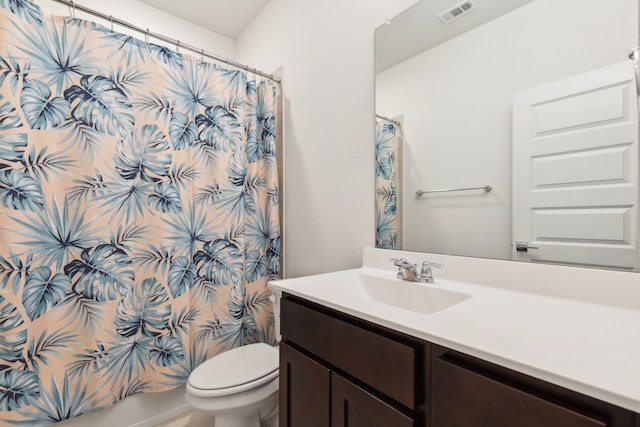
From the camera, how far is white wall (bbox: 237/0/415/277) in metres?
1.36

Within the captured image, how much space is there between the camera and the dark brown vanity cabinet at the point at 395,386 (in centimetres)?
45

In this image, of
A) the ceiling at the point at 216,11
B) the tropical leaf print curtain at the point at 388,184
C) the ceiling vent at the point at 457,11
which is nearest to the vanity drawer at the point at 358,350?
the tropical leaf print curtain at the point at 388,184

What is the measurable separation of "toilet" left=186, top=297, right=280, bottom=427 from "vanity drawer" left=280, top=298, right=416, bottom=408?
1.41 feet

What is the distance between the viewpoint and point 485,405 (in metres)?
0.51

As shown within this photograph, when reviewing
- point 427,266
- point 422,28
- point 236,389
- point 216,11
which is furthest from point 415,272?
point 216,11

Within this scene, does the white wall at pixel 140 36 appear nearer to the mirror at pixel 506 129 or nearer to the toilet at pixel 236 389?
the toilet at pixel 236 389

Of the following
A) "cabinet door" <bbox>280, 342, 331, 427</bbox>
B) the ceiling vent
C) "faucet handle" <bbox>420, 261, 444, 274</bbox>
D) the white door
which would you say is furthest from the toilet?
the ceiling vent

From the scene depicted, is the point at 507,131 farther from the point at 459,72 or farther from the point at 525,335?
A: the point at 525,335

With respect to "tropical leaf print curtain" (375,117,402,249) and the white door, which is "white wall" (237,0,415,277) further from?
the white door

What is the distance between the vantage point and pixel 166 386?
1483mm

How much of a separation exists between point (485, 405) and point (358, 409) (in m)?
0.34

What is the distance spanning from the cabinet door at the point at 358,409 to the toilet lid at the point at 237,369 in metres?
0.57

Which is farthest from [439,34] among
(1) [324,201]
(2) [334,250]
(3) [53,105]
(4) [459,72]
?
(3) [53,105]

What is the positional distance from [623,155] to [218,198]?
1636mm
